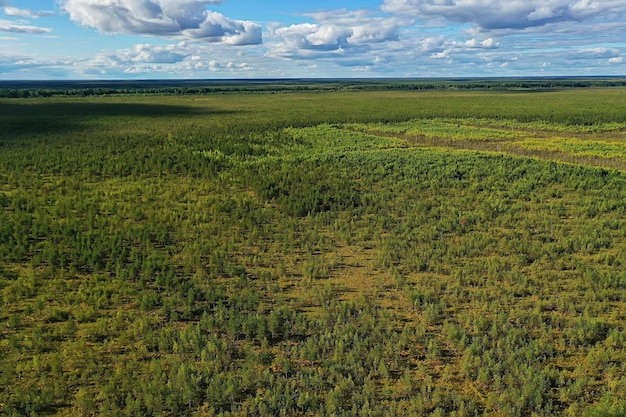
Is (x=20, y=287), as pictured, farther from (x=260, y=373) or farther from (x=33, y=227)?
(x=260, y=373)

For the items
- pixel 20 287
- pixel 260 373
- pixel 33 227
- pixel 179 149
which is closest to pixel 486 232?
pixel 260 373

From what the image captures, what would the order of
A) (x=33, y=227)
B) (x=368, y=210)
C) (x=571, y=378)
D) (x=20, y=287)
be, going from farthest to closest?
(x=368, y=210), (x=33, y=227), (x=20, y=287), (x=571, y=378)

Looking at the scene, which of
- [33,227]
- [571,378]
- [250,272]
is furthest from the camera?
[33,227]

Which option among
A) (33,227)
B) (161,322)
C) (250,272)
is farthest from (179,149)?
(161,322)

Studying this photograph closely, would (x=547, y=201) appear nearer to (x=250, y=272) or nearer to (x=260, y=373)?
(x=250, y=272)

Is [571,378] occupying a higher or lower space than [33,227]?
lower

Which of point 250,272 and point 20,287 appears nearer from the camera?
point 20,287
